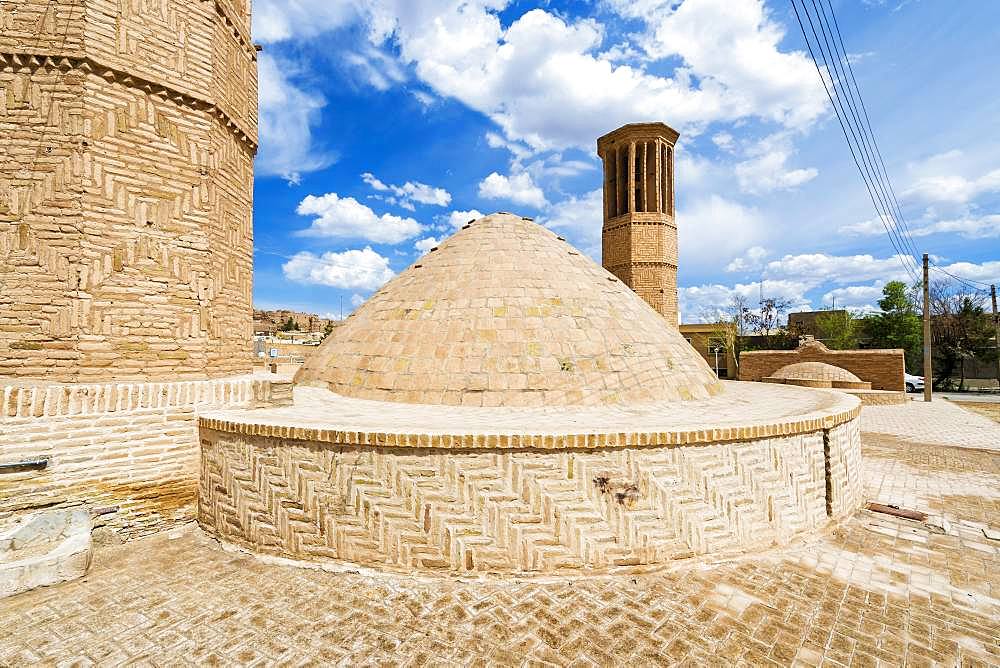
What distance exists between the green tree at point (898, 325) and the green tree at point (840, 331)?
4.32 feet

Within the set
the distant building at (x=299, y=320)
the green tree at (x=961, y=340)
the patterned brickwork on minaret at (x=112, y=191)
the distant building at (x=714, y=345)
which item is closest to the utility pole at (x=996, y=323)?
the green tree at (x=961, y=340)

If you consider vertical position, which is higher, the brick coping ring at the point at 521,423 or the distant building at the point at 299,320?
the distant building at the point at 299,320

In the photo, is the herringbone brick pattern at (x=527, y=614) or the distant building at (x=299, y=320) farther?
the distant building at (x=299, y=320)

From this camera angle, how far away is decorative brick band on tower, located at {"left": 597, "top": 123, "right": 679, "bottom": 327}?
23609mm

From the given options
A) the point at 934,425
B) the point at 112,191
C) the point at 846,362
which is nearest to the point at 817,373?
the point at 846,362

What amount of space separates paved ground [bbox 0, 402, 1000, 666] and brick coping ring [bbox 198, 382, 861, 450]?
1.38 meters

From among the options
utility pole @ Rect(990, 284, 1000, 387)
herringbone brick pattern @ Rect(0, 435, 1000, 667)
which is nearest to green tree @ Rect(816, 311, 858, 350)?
utility pole @ Rect(990, 284, 1000, 387)

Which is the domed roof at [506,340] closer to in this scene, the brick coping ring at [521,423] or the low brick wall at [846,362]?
the brick coping ring at [521,423]

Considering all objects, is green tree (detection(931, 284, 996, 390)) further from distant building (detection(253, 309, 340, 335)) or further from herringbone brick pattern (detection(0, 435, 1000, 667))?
distant building (detection(253, 309, 340, 335))

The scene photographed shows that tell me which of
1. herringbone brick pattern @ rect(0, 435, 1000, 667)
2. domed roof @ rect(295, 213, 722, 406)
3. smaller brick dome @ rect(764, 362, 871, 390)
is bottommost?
herringbone brick pattern @ rect(0, 435, 1000, 667)

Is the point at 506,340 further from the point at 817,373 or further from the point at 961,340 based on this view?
the point at 961,340

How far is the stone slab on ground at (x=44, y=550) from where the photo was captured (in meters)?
4.48

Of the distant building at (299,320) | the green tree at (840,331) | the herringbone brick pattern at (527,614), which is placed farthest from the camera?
the distant building at (299,320)

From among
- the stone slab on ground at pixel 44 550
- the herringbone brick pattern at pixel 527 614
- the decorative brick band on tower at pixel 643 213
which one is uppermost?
the decorative brick band on tower at pixel 643 213
